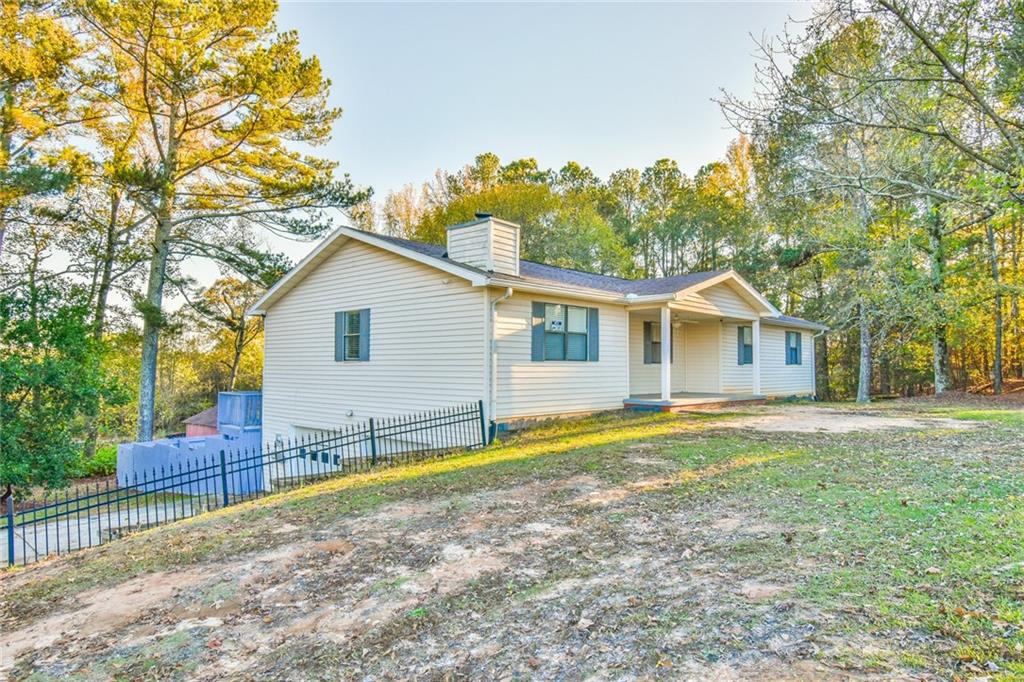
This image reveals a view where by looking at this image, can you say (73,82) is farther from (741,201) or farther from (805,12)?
(741,201)

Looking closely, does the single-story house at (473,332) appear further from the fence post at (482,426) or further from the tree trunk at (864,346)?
the tree trunk at (864,346)

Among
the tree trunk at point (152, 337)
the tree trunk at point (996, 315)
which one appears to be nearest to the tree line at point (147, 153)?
the tree trunk at point (152, 337)

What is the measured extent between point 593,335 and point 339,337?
241 inches

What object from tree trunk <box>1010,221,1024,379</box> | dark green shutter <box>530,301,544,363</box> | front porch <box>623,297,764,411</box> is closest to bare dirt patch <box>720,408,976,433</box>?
front porch <box>623,297,764,411</box>

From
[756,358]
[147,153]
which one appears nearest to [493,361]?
[756,358]

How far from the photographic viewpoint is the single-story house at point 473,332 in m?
11.0

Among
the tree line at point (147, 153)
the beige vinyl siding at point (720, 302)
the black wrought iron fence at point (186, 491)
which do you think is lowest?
the black wrought iron fence at point (186, 491)

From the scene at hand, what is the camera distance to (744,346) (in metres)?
18.0

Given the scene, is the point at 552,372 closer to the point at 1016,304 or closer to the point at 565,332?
the point at 565,332

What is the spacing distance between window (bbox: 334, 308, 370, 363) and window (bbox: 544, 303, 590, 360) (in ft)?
14.0

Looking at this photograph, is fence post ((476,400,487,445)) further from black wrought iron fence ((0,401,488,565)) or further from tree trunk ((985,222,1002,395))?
tree trunk ((985,222,1002,395))

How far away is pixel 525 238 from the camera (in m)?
28.6

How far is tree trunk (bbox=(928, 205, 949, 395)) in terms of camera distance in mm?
16219

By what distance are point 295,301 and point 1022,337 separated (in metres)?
25.6
